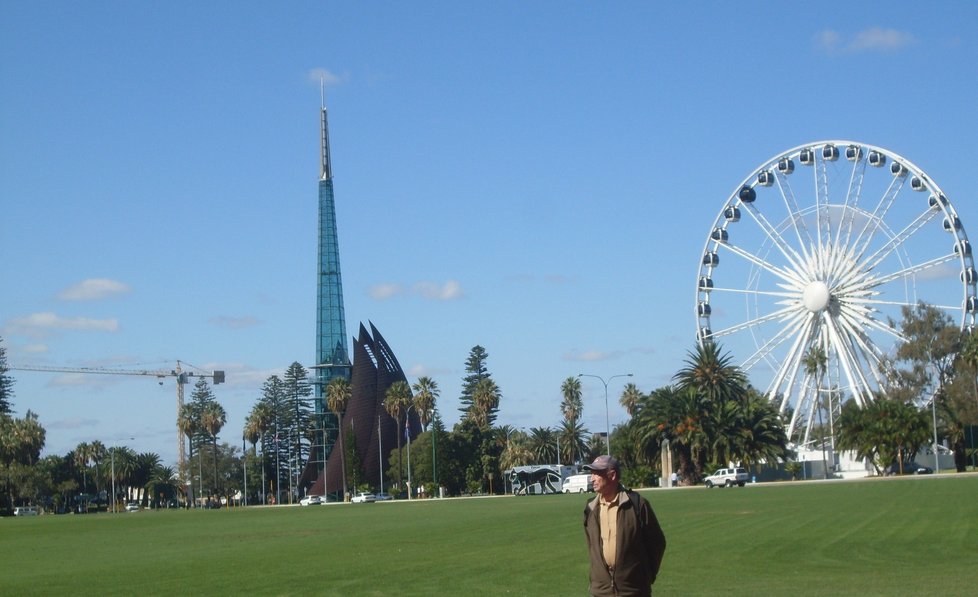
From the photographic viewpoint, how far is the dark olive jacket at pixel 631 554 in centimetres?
845

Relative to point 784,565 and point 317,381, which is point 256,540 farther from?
point 317,381

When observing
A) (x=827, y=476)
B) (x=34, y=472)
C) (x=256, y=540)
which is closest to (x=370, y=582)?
(x=256, y=540)

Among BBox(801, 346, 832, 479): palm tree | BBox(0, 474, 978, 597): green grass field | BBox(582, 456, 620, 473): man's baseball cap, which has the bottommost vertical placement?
→ BBox(0, 474, 978, 597): green grass field

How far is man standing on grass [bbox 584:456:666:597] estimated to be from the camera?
27.8ft

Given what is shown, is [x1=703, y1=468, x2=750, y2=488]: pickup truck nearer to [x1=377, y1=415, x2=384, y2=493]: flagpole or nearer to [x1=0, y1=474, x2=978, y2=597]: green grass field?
[x1=0, y1=474, x2=978, y2=597]: green grass field

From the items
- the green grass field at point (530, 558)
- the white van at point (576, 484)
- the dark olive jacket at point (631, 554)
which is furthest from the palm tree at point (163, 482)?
the dark olive jacket at point (631, 554)

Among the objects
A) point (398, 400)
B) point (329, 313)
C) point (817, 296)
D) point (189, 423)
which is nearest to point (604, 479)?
point (817, 296)

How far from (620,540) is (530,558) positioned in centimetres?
1553

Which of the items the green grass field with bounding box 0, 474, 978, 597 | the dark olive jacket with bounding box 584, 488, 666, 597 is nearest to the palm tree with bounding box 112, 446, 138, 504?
the green grass field with bounding box 0, 474, 978, 597

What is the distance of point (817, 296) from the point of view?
7988 centimetres

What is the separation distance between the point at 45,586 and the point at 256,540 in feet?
44.7

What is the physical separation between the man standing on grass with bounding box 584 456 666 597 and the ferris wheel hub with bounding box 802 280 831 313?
7407 cm

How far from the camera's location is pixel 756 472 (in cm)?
9619

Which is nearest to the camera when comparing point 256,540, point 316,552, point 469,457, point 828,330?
point 316,552
